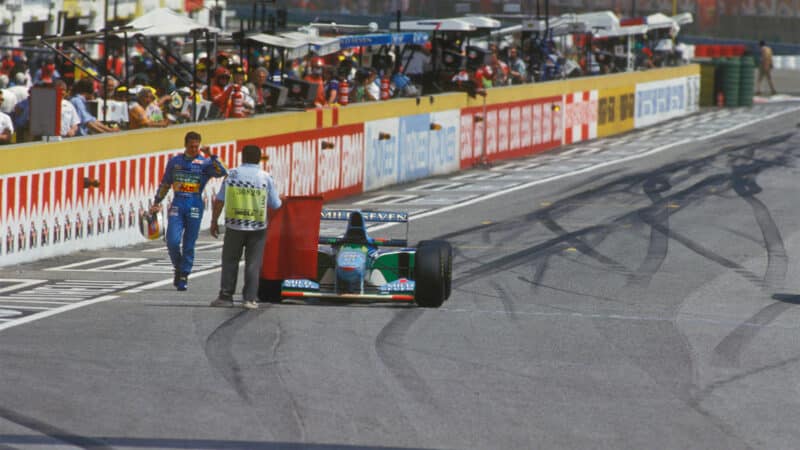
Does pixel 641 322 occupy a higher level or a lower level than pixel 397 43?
lower

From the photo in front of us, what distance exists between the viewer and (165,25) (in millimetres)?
26031

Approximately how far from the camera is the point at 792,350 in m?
12.9

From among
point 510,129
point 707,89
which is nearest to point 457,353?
point 510,129

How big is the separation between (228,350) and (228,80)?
13948mm

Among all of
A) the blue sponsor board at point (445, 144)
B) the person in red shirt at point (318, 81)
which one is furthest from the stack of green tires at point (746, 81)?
→ the person in red shirt at point (318, 81)

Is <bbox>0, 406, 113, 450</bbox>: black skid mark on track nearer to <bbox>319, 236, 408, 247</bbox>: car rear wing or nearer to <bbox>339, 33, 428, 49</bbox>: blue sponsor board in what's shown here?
<bbox>319, 236, 408, 247</bbox>: car rear wing

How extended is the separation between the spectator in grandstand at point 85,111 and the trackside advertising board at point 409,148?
774 cm

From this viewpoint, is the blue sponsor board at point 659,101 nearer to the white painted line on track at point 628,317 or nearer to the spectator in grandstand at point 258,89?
the spectator in grandstand at point 258,89

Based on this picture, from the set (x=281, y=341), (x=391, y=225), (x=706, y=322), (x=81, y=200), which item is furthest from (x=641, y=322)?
(x=391, y=225)

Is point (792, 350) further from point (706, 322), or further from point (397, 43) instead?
point (397, 43)

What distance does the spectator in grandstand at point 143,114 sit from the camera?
21.5 m

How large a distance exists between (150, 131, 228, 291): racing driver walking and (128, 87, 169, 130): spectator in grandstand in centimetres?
562

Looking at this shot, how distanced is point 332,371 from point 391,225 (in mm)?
12479

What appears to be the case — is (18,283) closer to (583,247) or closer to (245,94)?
(583,247)
